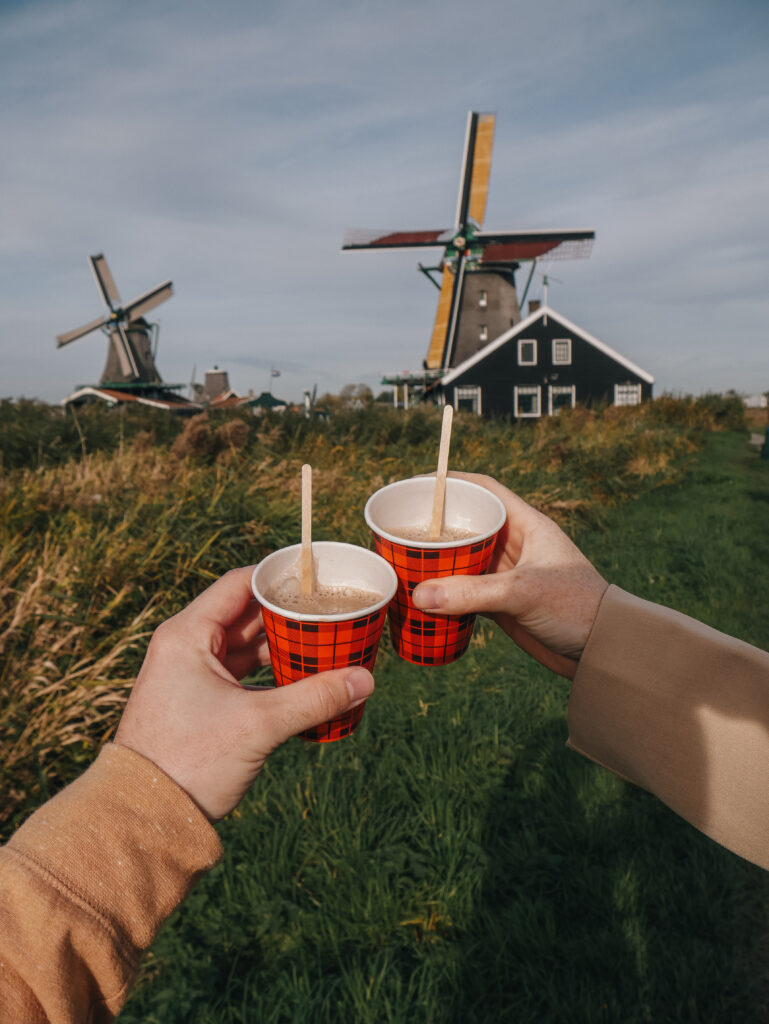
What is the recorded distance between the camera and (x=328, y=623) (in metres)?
1.31

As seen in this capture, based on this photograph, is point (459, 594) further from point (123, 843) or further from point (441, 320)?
point (441, 320)

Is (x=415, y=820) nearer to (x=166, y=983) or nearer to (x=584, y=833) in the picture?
(x=584, y=833)

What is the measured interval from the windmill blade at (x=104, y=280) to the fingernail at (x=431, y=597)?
3571 centimetres

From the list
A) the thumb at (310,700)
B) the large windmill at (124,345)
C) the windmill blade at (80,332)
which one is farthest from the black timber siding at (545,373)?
the thumb at (310,700)

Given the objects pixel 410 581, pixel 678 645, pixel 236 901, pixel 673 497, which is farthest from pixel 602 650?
pixel 673 497

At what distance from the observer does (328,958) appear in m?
2.02

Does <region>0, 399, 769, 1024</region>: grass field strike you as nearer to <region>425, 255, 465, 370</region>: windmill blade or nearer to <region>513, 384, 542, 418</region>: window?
<region>513, 384, 542, 418</region>: window

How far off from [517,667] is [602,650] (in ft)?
8.37

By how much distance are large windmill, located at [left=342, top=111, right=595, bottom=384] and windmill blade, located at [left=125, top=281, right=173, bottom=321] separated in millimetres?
12858

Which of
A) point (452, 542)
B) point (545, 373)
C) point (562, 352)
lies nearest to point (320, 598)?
point (452, 542)

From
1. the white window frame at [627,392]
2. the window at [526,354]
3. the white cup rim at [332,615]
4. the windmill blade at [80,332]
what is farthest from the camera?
the windmill blade at [80,332]

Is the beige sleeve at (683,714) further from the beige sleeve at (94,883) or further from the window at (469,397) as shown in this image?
the window at (469,397)

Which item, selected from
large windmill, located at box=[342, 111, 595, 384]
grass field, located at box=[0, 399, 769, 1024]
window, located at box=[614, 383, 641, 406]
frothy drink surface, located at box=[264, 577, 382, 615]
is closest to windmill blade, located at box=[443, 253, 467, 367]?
large windmill, located at box=[342, 111, 595, 384]

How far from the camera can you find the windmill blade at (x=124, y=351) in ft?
106
